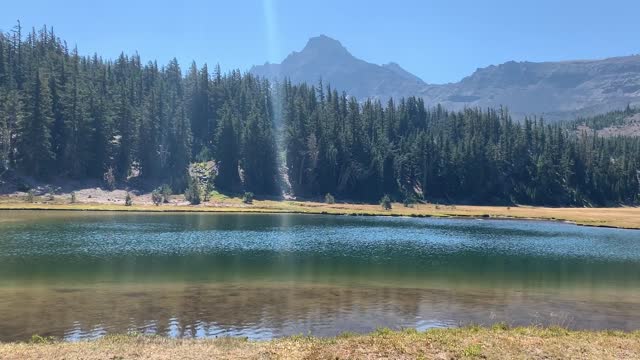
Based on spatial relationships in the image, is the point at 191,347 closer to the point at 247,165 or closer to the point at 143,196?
the point at 143,196

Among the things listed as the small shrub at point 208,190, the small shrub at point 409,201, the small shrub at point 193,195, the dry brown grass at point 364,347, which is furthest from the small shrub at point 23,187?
the dry brown grass at point 364,347

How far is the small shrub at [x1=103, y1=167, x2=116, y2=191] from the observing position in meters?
154

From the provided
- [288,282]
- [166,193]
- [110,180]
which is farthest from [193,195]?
[288,282]

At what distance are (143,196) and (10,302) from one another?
126807 mm

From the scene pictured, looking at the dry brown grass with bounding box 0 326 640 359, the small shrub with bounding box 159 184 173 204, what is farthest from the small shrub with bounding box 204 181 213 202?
the dry brown grass with bounding box 0 326 640 359

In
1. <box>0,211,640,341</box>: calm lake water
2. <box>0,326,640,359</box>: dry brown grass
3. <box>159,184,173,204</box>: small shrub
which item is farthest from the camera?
<box>159,184,173,204</box>: small shrub

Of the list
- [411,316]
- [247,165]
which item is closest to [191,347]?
[411,316]

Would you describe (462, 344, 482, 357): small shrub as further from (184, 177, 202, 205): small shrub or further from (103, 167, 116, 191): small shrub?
(103, 167, 116, 191): small shrub

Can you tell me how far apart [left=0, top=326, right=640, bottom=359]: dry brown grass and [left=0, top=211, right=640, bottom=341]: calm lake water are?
13.1ft

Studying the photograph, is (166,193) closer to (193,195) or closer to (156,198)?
(156,198)

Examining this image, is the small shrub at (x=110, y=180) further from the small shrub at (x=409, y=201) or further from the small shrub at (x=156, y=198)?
the small shrub at (x=409, y=201)

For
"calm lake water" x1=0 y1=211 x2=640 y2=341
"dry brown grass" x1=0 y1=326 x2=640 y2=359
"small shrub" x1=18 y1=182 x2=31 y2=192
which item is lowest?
"calm lake water" x1=0 y1=211 x2=640 y2=341

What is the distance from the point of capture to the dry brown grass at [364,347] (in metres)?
19.8

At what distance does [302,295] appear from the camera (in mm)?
37125
